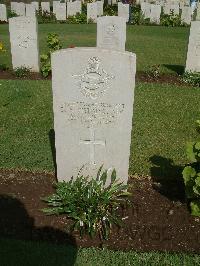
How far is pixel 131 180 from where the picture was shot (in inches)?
207

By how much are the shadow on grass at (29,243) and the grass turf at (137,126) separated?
1.20 meters

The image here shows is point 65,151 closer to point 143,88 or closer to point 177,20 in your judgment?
point 143,88

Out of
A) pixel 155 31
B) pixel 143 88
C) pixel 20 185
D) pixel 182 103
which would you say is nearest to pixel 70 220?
pixel 20 185

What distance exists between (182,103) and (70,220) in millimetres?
5108

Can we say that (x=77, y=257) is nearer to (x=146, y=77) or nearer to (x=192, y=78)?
(x=192, y=78)

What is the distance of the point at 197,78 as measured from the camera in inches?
403

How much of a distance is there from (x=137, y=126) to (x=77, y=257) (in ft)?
12.5

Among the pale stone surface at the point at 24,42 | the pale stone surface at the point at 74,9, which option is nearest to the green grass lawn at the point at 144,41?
the pale stone surface at the point at 24,42

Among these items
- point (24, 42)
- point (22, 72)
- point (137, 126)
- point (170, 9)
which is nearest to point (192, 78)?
point (137, 126)

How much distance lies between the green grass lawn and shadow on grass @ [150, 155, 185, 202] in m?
6.42

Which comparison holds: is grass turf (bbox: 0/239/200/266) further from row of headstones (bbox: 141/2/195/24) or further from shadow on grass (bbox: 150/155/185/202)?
row of headstones (bbox: 141/2/195/24)

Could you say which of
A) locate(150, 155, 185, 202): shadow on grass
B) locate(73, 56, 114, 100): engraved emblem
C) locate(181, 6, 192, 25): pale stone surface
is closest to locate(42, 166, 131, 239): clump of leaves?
locate(150, 155, 185, 202): shadow on grass

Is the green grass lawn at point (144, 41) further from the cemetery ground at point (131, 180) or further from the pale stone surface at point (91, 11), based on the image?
the cemetery ground at point (131, 180)

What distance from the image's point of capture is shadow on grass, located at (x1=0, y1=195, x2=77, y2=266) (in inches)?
149
